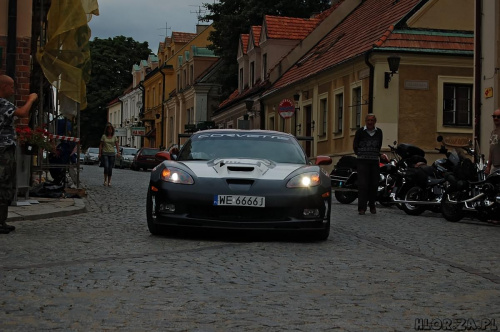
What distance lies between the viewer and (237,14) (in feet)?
165

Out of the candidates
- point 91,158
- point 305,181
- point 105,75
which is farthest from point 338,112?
point 105,75

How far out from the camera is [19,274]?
23.4ft

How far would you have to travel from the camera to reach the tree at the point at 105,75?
9206 cm

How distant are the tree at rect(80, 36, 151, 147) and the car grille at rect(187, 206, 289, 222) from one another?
82.8m

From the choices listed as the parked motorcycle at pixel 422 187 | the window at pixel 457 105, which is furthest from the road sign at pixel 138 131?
the parked motorcycle at pixel 422 187

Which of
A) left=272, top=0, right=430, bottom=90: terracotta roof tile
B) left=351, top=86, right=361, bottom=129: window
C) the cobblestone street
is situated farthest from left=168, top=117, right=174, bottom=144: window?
the cobblestone street

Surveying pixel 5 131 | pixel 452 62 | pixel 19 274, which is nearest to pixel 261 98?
pixel 452 62

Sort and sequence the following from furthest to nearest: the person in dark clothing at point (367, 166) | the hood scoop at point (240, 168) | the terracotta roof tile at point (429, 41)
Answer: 1. the terracotta roof tile at point (429, 41)
2. the person in dark clothing at point (367, 166)
3. the hood scoop at point (240, 168)

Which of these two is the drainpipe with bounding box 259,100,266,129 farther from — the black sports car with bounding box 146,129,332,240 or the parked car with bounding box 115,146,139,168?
the black sports car with bounding box 146,129,332,240

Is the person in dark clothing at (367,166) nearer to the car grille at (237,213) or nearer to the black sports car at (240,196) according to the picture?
the black sports car at (240,196)

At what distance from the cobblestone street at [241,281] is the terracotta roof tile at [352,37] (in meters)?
19.6

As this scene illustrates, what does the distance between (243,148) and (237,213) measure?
5.11ft

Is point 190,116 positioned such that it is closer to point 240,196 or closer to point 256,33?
point 256,33

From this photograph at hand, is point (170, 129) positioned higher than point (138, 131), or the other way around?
point (170, 129)
